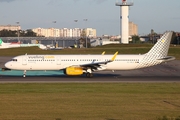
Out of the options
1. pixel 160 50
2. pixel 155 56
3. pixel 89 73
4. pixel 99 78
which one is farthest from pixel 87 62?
pixel 160 50

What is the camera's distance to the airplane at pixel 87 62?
45.2 meters

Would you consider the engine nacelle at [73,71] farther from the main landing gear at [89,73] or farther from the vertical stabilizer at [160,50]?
the vertical stabilizer at [160,50]

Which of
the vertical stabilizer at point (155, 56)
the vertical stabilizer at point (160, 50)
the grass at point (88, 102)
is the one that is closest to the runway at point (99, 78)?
the vertical stabilizer at point (155, 56)

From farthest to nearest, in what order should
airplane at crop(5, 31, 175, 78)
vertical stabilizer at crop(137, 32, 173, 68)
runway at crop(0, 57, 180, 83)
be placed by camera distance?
vertical stabilizer at crop(137, 32, 173, 68), airplane at crop(5, 31, 175, 78), runway at crop(0, 57, 180, 83)

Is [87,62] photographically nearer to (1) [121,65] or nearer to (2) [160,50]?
(1) [121,65]

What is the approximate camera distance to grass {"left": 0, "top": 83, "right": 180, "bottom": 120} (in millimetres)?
20969

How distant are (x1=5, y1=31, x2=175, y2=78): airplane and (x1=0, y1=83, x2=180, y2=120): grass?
9.47 meters

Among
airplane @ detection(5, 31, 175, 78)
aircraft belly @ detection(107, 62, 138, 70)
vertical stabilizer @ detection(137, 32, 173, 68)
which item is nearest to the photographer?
airplane @ detection(5, 31, 175, 78)

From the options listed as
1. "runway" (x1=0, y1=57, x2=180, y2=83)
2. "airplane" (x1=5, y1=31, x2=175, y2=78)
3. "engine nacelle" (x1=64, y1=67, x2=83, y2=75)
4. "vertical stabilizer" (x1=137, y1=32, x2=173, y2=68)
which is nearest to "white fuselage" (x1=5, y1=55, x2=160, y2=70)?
"airplane" (x1=5, y1=31, x2=175, y2=78)

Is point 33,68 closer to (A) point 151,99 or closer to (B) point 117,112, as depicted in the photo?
(A) point 151,99

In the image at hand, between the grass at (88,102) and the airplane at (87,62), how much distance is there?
9.47 m

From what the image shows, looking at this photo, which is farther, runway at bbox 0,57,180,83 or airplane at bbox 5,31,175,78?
airplane at bbox 5,31,175,78

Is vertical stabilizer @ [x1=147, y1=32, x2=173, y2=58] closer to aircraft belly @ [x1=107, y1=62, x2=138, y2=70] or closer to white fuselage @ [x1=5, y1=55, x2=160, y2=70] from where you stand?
white fuselage @ [x1=5, y1=55, x2=160, y2=70]

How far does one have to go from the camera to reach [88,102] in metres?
25.6
